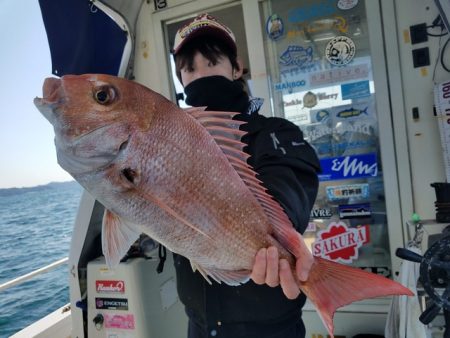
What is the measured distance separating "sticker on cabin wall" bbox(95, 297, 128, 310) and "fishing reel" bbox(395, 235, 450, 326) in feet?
5.87

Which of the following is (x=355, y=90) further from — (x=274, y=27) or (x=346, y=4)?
(x=274, y=27)

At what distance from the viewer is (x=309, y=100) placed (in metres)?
2.91

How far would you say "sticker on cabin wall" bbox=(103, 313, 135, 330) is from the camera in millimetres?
2338

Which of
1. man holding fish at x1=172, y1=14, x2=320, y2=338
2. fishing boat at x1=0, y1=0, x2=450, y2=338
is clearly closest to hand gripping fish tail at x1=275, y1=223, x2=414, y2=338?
man holding fish at x1=172, y1=14, x2=320, y2=338

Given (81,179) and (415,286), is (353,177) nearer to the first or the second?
(415,286)

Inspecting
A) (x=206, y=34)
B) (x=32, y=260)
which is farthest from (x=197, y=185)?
(x=32, y=260)

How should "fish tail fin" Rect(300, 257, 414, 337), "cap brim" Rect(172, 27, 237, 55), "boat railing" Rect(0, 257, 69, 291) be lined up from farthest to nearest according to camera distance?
1. "boat railing" Rect(0, 257, 69, 291)
2. "cap brim" Rect(172, 27, 237, 55)
3. "fish tail fin" Rect(300, 257, 414, 337)

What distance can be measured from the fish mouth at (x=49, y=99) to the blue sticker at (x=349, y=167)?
7.73ft

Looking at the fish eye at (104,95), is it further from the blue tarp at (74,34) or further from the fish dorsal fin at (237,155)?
the blue tarp at (74,34)

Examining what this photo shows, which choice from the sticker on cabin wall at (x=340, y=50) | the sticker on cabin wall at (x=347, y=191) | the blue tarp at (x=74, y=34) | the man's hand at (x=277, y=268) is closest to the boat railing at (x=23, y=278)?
the blue tarp at (x=74, y=34)

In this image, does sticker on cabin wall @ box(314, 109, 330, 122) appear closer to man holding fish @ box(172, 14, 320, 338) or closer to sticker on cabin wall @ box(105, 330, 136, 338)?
man holding fish @ box(172, 14, 320, 338)

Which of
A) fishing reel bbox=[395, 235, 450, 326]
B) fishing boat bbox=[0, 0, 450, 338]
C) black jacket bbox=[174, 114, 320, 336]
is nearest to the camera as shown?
black jacket bbox=[174, 114, 320, 336]

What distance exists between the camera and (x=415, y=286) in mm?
1655

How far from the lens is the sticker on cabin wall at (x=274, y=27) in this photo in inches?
116
